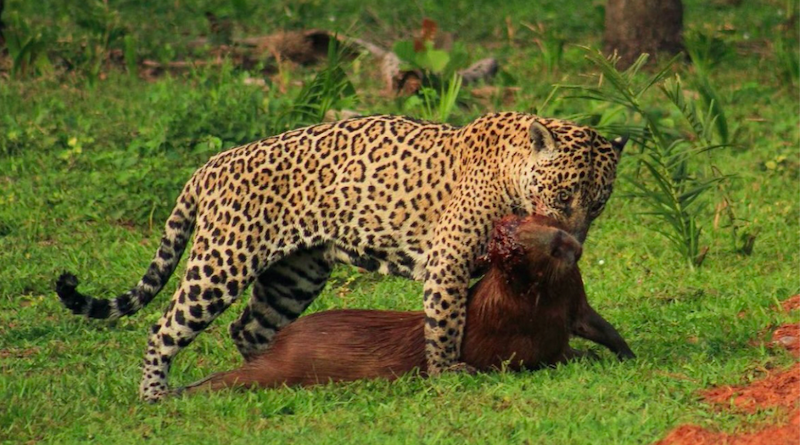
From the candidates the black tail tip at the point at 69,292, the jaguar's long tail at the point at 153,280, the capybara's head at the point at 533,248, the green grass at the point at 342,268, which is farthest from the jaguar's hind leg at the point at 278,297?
the capybara's head at the point at 533,248

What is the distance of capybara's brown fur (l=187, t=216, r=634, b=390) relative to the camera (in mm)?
6641

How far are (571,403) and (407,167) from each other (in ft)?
5.24

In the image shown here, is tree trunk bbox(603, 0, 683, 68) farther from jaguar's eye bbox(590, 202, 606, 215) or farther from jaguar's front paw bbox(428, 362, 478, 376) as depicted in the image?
jaguar's front paw bbox(428, 362, 478, 376)

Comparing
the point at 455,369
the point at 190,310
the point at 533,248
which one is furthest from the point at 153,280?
the point at 533,248

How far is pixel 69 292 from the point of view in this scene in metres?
6.89

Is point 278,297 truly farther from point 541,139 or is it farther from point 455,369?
point 541,139

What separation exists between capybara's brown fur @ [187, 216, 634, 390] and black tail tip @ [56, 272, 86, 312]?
0.74 metres

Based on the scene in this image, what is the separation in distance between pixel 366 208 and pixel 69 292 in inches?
58.5

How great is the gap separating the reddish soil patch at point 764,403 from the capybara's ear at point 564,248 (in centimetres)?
87

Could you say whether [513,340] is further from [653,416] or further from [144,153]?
[144,153]

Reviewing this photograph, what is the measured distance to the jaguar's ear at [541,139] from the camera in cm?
663

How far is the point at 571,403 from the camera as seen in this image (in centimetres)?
607

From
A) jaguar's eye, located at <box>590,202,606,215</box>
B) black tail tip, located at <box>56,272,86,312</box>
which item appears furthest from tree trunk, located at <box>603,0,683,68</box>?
black tail tip, located at <box>56,272,86,312</box>

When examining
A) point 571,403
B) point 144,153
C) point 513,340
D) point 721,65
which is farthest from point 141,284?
point 721,65
